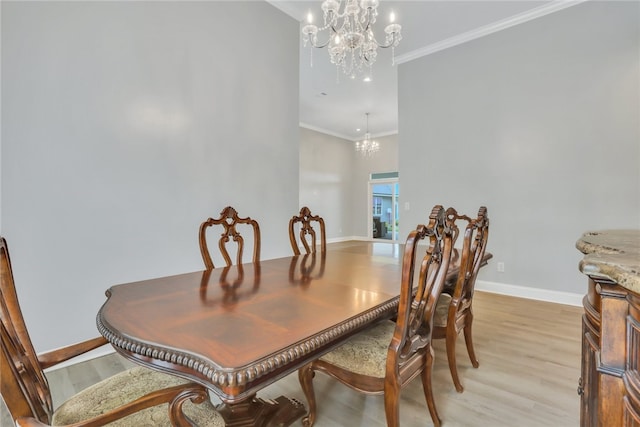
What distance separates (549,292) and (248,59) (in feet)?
14.1

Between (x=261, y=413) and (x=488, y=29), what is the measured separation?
15.6ft

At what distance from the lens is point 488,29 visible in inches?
148

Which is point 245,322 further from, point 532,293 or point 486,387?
point 532,293

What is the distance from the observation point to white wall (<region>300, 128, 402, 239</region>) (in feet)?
26.8

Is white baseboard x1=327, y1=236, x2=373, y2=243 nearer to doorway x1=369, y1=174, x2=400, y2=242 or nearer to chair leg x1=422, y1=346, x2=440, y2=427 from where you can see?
doorway x1=369, y1=174, x2=400, y2=242

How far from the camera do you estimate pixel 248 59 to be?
10.4 feet

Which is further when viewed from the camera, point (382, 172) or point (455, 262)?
point (382, 172)

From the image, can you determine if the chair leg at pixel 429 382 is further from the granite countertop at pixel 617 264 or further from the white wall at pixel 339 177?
the white wall at pixel 339 177

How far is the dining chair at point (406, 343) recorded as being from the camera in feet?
3.61

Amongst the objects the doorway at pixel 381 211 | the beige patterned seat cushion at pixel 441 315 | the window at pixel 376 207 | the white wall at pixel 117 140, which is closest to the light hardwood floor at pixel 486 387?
the beige patterned seat cushion at pixel 441 315

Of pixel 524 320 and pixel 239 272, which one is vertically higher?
pixel 239 272

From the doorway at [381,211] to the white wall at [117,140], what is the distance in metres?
6.36

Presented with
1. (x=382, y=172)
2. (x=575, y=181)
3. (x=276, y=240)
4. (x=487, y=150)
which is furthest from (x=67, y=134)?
(x=382, y=172)

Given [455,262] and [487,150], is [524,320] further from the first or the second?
[487,150]
